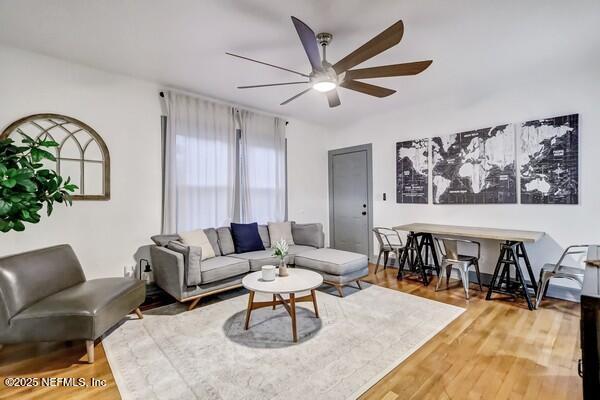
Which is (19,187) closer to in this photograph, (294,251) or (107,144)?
(107,144)

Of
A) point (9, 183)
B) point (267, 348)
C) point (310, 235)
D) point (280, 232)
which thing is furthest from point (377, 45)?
point (280, 232)

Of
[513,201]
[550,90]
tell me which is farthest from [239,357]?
[550,90]

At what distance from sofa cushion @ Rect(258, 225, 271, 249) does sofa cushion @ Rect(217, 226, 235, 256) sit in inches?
20.4

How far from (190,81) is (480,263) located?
4.63 m

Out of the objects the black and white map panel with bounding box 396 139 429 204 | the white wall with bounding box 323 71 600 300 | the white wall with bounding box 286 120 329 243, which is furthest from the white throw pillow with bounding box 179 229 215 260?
the black and white map panel with bounding box 396 139 429 204

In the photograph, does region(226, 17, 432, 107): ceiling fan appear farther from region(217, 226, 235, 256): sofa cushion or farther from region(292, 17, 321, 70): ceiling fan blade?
region(217, 226, 235, 256): sofa cushion

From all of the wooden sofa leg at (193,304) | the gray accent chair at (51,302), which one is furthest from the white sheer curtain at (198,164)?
the gray accent chair at (51,302)

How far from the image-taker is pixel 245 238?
4.07 metres

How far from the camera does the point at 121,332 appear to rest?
8.46 feet

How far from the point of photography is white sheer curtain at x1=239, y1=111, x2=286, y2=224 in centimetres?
452

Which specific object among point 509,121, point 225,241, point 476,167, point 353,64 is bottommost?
point 225,241

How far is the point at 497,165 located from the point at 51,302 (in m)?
5.05

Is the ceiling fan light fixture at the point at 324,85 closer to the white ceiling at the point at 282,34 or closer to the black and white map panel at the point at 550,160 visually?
the white ceiling at the point at 282,34

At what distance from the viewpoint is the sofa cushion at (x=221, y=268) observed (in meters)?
3.16
